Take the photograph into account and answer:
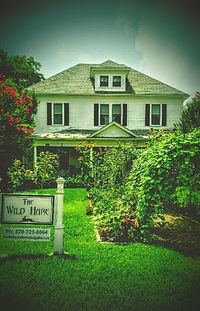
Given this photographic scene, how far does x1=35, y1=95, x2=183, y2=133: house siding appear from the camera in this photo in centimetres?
2020

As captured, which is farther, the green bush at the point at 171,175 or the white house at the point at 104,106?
the white house at the point at 104,106

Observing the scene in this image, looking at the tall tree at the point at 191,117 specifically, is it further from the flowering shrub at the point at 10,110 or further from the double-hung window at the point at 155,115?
the double-hung window at the point at 155,115

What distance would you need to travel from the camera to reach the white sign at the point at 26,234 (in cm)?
488

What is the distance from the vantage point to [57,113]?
66.5 ft

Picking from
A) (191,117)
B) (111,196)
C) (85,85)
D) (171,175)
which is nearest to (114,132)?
(85,85)

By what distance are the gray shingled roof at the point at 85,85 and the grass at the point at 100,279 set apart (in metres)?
15.9

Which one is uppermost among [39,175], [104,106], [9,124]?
[104,106]

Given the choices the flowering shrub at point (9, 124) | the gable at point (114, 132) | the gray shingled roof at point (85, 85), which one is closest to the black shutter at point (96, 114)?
the gray shingled roof at point (85, 85)

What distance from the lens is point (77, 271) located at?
4.62 meters

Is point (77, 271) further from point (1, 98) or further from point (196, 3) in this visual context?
point (1, 98)

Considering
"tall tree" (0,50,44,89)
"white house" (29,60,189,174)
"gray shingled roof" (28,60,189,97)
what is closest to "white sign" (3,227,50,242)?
"white house" (29,60,189,174)

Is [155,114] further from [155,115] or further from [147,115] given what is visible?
[147,115]

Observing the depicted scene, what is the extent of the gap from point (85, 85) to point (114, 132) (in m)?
4.96

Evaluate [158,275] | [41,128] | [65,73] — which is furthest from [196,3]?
[65,73]
